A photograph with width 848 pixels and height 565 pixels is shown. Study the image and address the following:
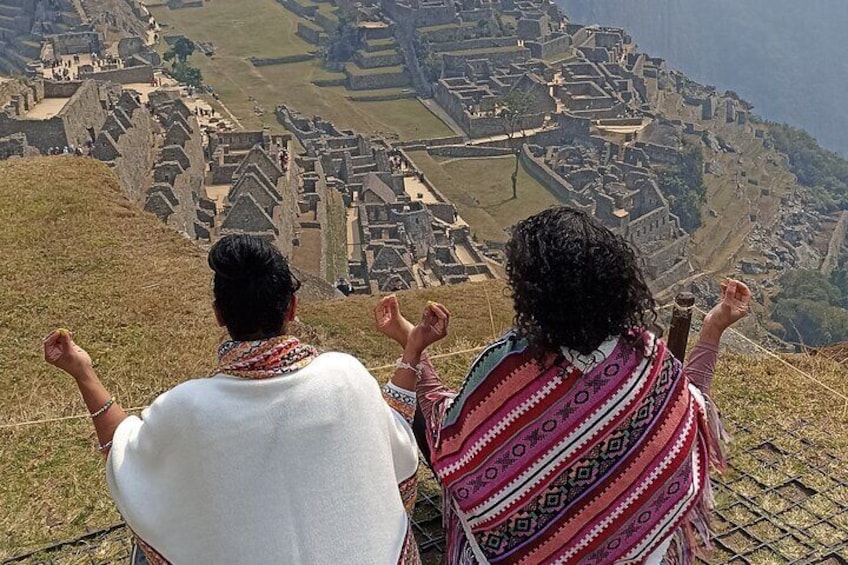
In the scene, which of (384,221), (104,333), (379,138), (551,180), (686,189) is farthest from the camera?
(686,189)

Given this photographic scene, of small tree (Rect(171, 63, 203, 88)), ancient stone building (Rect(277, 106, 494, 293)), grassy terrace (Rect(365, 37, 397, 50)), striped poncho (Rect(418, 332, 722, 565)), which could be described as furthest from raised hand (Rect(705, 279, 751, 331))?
grassy terrace (Rect(365, 37, 397, 50))

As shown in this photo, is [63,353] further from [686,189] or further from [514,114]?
[514,114]

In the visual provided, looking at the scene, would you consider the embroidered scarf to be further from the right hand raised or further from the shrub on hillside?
the shrub on hillside

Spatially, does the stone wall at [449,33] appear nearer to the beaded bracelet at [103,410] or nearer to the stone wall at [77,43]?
the stone wall at [77,43]

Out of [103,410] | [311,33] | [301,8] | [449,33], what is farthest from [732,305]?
[301,8]

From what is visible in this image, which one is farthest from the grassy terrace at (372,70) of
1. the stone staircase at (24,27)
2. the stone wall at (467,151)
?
the stone staircase at (24,27)

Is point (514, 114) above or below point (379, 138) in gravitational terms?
above
